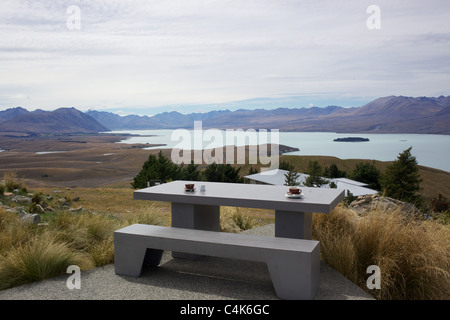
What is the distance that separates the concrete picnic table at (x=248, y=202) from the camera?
462 centimetres

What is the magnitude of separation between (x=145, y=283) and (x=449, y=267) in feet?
12.0

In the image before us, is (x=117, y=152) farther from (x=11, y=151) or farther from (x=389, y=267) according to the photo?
(x=389, y=267)

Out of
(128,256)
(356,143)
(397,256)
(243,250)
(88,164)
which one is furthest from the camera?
(356,143)

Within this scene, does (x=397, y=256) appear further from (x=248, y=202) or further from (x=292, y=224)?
(x=248, y=202)

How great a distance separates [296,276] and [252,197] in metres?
1.25

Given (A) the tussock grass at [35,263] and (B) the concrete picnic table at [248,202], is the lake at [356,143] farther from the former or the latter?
(A) the tussock grass at [35,263]

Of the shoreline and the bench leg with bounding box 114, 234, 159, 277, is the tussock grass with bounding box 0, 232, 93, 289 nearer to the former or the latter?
the bench leg with bounding box 114, 234, 159, 277

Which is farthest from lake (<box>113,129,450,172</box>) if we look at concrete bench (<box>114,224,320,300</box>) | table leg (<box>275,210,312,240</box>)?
concrete bench (<box>114,224,320,300</box>)

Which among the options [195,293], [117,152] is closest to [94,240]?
[195,293]

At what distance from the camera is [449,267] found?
14.8ft

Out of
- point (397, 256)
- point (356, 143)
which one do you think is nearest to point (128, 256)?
point (397, 256)

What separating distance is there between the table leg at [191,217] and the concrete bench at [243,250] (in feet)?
1.64

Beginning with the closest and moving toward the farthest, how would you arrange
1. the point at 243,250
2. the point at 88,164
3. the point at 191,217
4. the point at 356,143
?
the point at 243,250 < the point at 191,217 < the point at 88,164 < the point at 356,143

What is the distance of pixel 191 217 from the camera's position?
17.8ft
